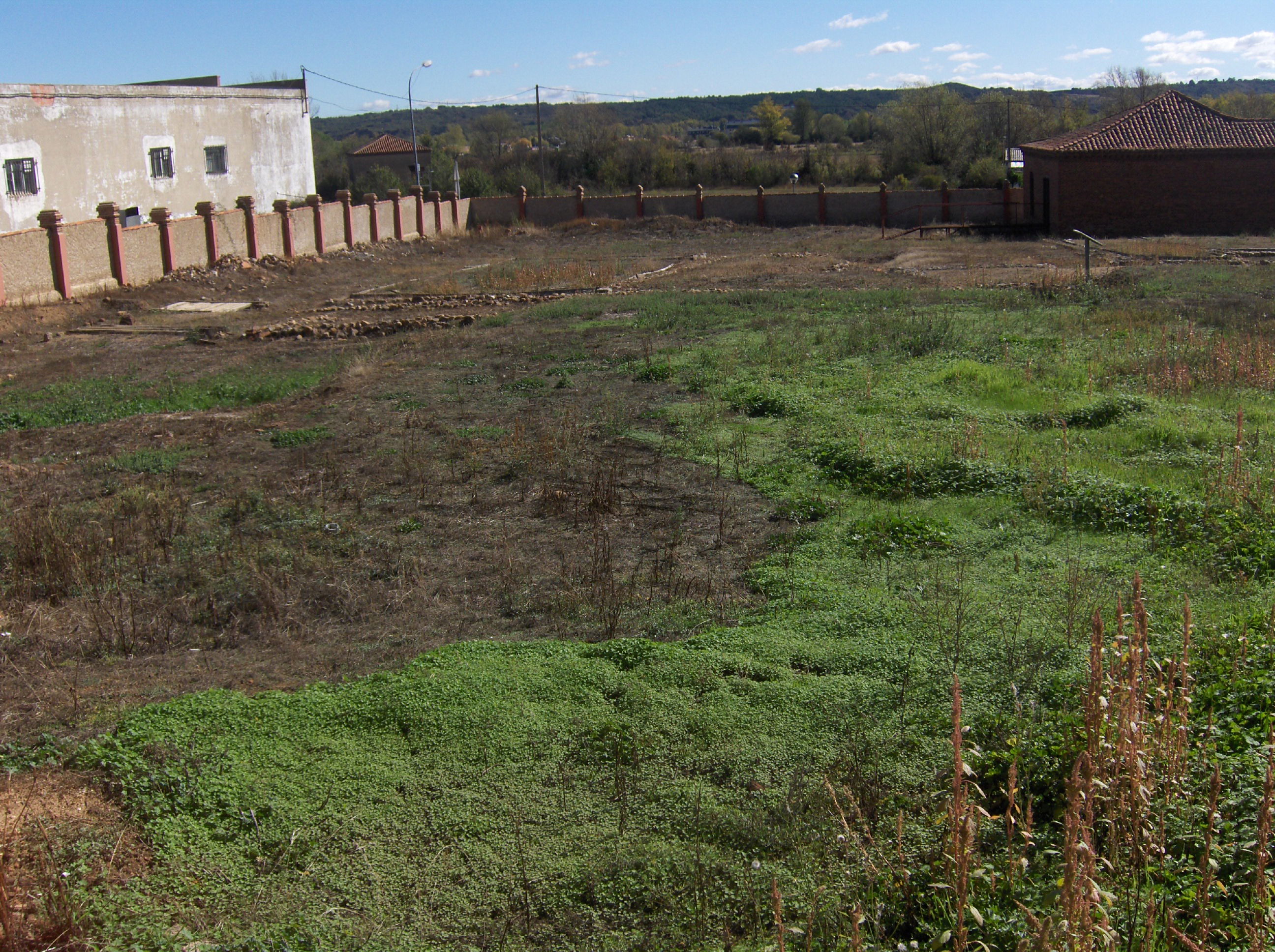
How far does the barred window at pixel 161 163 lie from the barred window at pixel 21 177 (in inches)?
207

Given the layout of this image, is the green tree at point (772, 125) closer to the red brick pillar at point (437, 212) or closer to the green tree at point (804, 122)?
the green tree at point (804, 122)

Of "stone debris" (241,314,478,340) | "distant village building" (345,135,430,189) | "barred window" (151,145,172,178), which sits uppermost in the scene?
"distant village building" (345,135,430,189)

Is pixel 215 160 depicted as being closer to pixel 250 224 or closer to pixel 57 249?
pixel 250 224

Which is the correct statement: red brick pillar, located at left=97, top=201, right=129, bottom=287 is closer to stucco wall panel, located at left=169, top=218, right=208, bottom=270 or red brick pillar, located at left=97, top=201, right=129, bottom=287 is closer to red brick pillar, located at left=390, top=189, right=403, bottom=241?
stucco wall panel, located at left=169, top=218, right=208, bottom=270

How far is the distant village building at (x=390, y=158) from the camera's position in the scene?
62.5 meters

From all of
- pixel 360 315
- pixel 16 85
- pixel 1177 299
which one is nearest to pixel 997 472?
pixel 1177 299

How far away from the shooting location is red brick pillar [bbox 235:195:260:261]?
28.9 meters

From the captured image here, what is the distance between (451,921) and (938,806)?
6.69ft

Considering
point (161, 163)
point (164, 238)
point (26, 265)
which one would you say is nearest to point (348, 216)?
point (161, 163)


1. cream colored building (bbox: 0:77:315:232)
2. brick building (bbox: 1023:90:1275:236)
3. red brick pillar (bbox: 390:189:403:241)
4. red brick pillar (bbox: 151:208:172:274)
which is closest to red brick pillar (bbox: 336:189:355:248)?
red brick pillar (bbox: 390:189:403:241)

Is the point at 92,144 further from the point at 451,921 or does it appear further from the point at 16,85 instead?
the point at 451,921

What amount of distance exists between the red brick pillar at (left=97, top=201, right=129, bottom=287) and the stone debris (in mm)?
6728

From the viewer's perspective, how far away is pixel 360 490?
30.5 feet

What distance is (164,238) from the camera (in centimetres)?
2570
